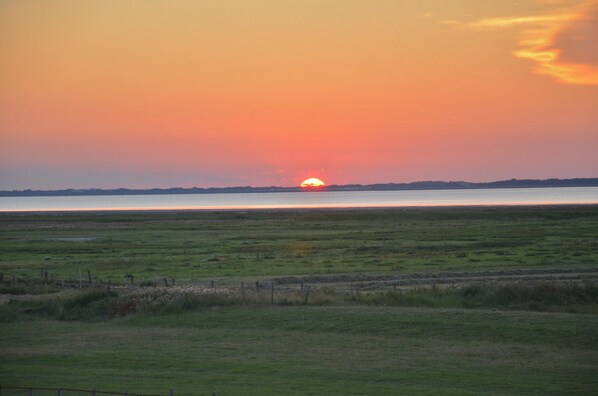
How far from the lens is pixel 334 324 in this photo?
108ft

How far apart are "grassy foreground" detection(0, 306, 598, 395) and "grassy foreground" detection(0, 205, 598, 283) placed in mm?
22066

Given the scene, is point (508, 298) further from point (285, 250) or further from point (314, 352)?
point (285, 250)

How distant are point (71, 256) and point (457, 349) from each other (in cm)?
5577

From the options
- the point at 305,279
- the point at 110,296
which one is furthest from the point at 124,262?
the point at 110,296

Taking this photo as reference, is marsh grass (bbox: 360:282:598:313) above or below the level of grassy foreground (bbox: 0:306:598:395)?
above

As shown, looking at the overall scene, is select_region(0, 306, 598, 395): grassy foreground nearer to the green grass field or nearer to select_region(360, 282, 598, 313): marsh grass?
the green grass field

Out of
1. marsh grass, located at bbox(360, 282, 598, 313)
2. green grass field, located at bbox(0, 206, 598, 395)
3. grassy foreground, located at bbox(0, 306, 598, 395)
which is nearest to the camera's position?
grassy foreground, located at bbox(0, 306, 598, 395)

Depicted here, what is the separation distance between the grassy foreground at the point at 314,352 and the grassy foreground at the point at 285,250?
22066mm

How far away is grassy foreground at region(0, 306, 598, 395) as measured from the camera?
75.0 ft

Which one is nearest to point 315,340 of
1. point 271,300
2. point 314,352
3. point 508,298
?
point 314,352

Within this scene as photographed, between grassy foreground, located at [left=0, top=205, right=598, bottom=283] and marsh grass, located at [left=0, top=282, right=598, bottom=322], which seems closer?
marsh grass, located at [left=0, top=282, right=598, bottom=322]

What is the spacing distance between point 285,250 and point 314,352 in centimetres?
5069

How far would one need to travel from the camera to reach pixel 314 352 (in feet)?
91.8

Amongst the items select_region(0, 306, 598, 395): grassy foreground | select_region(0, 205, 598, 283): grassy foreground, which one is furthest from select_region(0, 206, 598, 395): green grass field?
select_region(0, 205, 598, 283): grassy foreground
